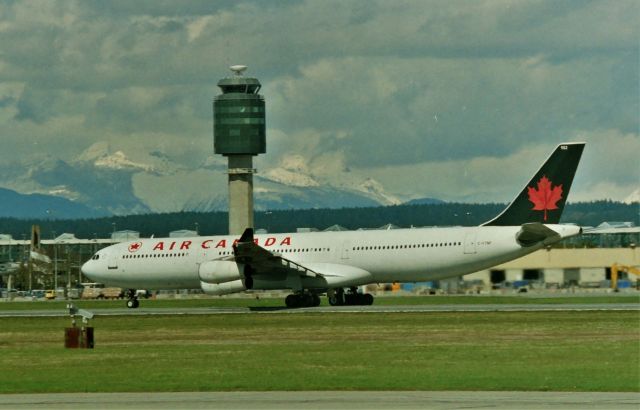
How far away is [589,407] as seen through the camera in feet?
88.8

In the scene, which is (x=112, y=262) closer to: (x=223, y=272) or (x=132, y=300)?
(x=132, y=300)

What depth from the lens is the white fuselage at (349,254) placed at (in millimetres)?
73312

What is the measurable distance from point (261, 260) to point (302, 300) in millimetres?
3421

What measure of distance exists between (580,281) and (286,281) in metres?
59.3

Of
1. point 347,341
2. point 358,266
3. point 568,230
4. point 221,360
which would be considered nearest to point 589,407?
point 221,360

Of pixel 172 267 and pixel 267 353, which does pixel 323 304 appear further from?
pixel 267 353

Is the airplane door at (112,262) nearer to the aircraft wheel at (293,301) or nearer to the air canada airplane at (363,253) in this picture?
the air canada airplane at (363,253)

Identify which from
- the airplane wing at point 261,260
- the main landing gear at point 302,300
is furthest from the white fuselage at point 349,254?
the main landing gear at point 302,300

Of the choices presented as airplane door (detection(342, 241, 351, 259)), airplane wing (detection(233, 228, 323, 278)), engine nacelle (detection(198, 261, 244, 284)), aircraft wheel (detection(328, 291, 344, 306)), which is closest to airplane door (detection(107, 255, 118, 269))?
engine nacelle (detection(198, 261, 244, 284))

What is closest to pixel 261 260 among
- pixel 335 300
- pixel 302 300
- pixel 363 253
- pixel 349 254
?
pixel 302 300

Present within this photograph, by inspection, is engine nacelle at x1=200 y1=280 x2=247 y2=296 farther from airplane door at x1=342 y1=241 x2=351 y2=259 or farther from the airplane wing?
airplane door at x1=342 y1=241 x2=351 y2=259

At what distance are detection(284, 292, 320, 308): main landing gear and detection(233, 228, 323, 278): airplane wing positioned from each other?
1.15 metres

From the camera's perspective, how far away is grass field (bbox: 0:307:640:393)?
33.1 metres

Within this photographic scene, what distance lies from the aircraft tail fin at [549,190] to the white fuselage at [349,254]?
1476 millimetres
